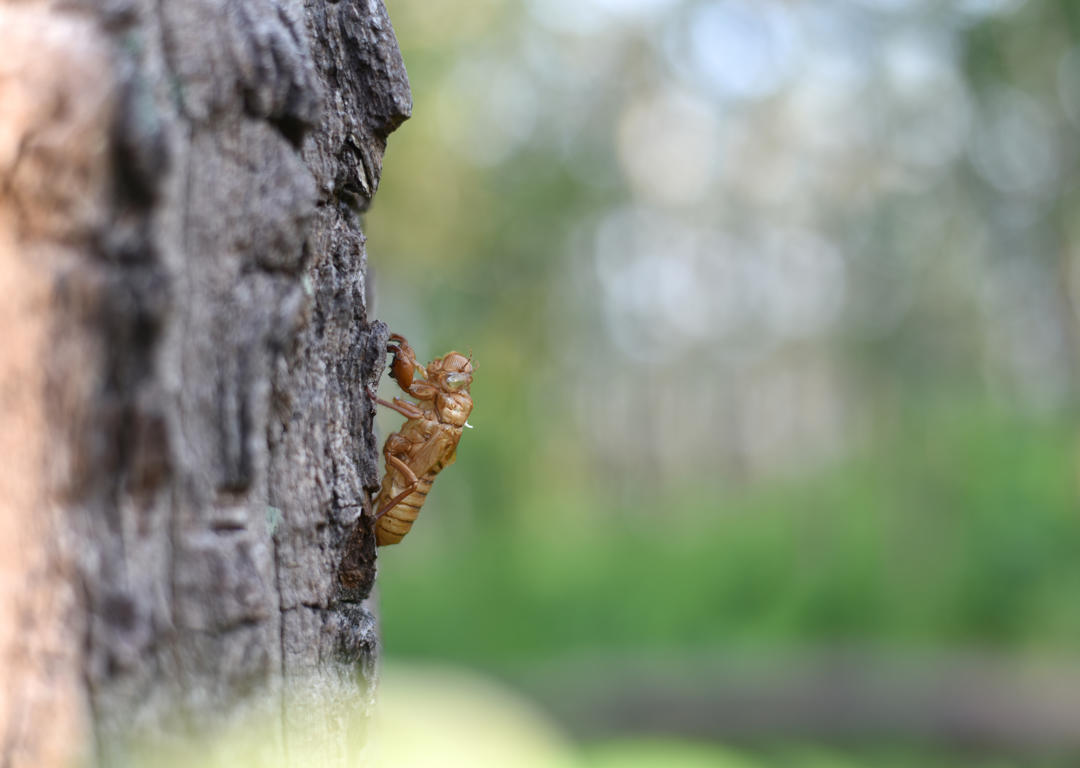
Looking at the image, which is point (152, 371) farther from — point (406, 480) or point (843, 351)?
point (843, 351)

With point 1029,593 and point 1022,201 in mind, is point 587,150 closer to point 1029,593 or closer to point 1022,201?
point 1022,201

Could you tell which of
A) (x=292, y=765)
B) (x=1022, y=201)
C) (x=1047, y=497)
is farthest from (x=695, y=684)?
(x=292, y=765)

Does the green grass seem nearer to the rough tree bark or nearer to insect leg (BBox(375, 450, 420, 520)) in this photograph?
insect leg (BBox(375, 450, 420, 520))

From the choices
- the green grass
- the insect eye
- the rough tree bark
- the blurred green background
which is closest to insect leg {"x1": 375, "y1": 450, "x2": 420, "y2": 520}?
the insect eye

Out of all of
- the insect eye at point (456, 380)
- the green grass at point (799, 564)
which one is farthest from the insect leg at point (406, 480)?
the green grass at point (799, 564)

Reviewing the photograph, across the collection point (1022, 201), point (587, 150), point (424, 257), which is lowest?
point (424, 257)
